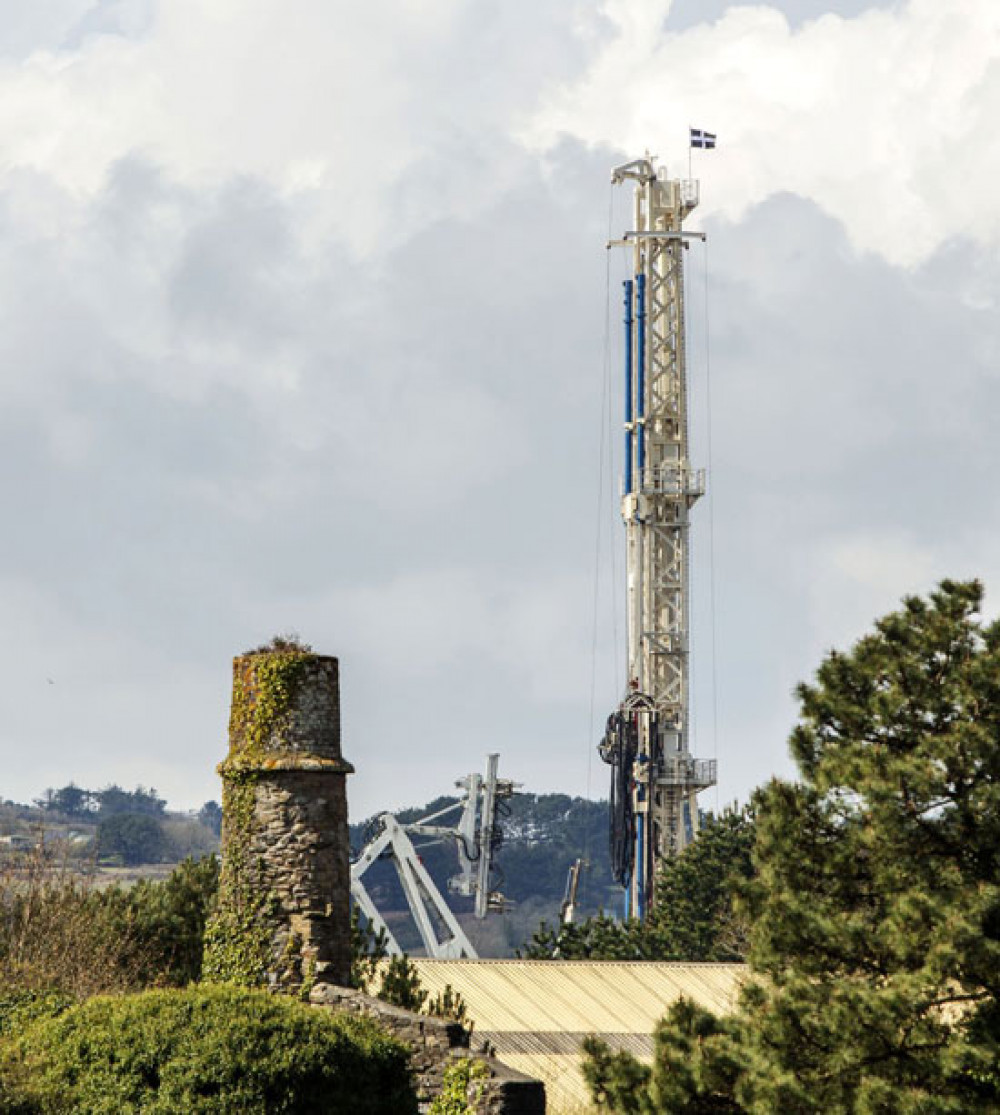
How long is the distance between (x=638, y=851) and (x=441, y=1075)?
5325 cm

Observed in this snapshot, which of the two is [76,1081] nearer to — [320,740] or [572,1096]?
[320,740]

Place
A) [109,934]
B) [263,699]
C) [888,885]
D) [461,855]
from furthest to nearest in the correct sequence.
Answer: [461,855]
[109,934]
[263,699]
[888,885]

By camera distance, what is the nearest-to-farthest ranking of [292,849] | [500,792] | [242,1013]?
[242,1013]
[292,849]
[500,792]

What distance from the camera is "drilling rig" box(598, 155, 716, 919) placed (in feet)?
263

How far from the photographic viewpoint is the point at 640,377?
8250cm

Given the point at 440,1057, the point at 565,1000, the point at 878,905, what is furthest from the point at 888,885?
the point at 565,1000

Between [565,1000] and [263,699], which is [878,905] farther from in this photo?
[565,1000]

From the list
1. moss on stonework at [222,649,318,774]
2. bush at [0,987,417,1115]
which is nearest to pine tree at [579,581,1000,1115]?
bush at [0,987,417,1115]

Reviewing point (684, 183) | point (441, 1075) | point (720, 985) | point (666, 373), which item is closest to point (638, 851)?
point (666, 373)

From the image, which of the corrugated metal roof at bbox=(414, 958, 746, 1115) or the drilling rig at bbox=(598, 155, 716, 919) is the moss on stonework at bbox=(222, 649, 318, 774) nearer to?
the corrugated metal roof at bbox=(414, 958, 746, 1115)

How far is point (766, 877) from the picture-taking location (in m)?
24.6

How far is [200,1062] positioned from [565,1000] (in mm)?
15999

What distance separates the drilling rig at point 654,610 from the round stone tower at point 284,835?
5089cm

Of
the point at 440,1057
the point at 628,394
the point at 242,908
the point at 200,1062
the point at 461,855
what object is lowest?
the point at 200,1062
